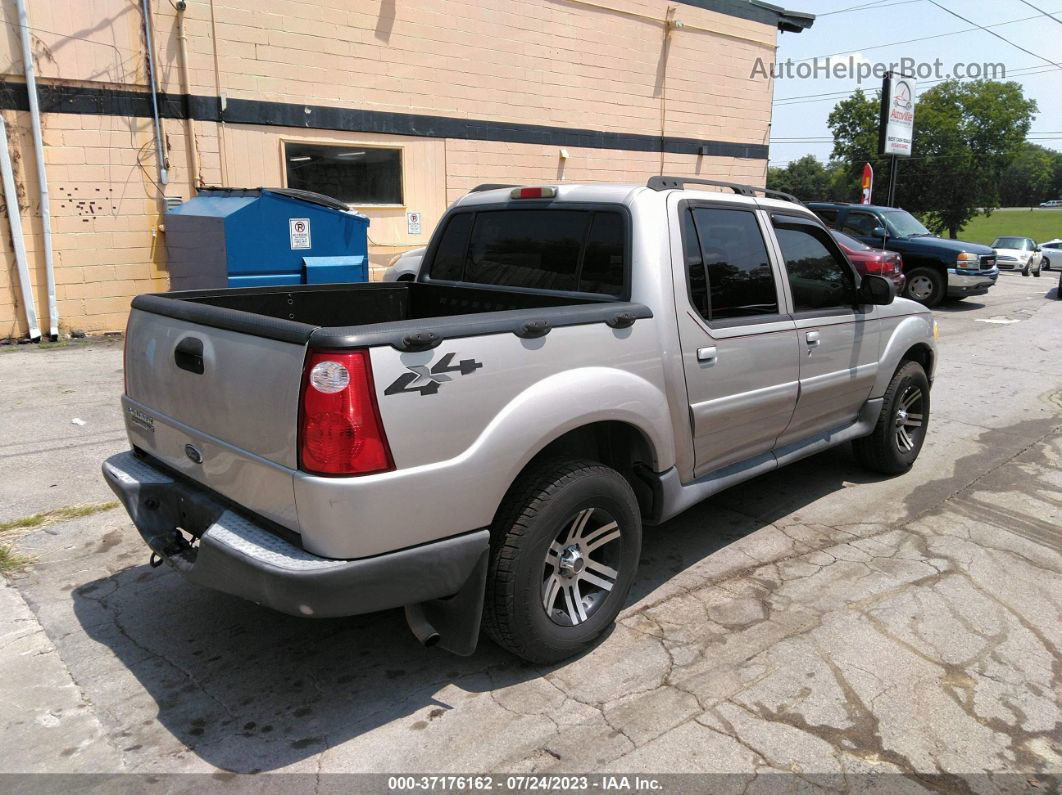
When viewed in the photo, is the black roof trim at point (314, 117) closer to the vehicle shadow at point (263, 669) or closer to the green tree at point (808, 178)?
the vehicle shadow at point (263, 669)

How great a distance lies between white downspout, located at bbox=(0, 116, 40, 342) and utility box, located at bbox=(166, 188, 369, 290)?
1.75 m

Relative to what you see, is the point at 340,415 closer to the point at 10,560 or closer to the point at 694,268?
the point at 694,268

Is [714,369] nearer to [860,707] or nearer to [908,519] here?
[860,707]

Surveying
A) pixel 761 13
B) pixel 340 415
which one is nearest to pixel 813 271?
pixel 340 415

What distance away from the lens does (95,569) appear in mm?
4160

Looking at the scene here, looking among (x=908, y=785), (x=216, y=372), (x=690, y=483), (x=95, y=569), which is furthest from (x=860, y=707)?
(x=95, y=569)

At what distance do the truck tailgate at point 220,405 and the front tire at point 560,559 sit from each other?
82 centimetres

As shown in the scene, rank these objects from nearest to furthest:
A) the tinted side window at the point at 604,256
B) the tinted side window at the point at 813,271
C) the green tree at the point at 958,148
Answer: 1. the tinted side window at the point at 604,256
2. the tinted side window at the point at 813,271
3. the green tree at the point at 958,148

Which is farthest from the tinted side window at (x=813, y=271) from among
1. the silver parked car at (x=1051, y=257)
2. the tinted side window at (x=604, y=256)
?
the silver parked car at (x=1051, y=257)

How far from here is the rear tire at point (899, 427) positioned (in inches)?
215

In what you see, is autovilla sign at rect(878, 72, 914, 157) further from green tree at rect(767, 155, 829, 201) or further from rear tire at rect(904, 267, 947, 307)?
A: green tree at rect(767, 155, 829, 201)

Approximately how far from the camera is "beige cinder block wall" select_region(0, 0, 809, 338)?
9781mm

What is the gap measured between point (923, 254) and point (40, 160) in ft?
49.5

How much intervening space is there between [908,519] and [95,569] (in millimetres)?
4712
